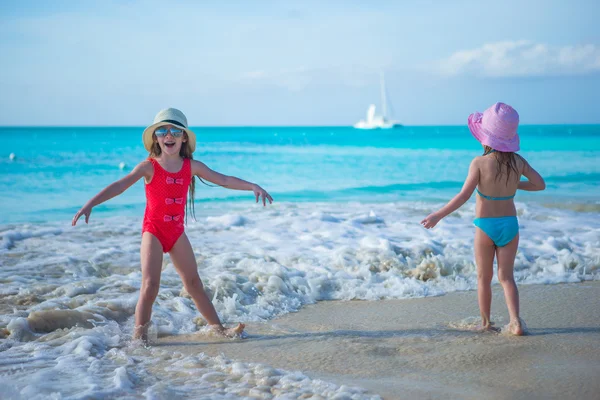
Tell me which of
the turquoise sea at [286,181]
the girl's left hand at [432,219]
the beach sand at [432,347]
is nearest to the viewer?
the beach sand at [432,347]

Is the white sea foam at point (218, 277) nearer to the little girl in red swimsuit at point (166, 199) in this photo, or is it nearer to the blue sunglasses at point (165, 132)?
the little girl in red swimsuit at point (166, 199)

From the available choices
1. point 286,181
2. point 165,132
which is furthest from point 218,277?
point 286,181

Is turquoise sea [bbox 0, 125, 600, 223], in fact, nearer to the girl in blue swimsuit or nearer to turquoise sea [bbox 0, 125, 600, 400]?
turquoise sea [bbox 0, 125, 600, 400]

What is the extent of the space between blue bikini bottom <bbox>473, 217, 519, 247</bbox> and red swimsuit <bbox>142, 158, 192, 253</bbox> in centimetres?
203

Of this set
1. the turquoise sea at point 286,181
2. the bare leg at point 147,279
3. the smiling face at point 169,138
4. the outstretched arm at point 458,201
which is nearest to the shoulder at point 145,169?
the smiling face at point 169,138

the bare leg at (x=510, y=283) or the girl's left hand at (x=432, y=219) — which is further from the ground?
the girl's left hand at (x=432, y=219)

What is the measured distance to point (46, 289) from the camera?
4.95 metres

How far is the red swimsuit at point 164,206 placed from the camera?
382 cm

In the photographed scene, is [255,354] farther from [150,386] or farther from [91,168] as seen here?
[91,168]

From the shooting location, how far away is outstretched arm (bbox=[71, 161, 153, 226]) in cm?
350

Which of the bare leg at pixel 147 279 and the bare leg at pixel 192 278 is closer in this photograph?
the bare leg at pixel 147 279

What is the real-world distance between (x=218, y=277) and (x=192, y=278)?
135cm

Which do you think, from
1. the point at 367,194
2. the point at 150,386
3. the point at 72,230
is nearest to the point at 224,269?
the point at 150,386

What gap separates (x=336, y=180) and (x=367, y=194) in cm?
356
